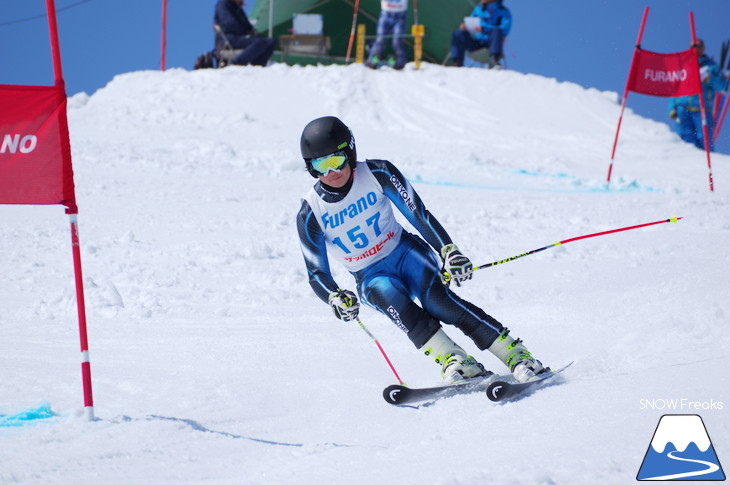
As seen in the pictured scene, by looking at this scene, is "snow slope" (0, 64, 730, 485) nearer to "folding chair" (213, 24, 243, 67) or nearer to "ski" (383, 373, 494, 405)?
"ski" (383, 373, 494, 405)

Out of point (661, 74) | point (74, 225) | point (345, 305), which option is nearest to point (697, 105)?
point (661, 74)

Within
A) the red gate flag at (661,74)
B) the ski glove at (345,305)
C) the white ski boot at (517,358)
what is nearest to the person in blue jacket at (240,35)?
the red gate flag at (661,74)

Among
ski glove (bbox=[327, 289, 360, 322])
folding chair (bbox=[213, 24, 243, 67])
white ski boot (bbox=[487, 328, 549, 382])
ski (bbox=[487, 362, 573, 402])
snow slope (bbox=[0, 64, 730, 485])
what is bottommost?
folding chair (bbox=[213, 24, 243, 67])

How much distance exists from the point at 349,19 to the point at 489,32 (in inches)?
257

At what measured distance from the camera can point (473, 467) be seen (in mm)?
2578

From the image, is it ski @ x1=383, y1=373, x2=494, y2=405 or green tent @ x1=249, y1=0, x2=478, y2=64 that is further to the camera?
green tent @ x1=249, y1=0, x2=478, y2=64

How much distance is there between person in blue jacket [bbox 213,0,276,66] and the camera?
17.5 meters

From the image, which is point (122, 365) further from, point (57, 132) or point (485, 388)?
point (485, 388)

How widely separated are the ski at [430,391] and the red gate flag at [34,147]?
194 centimetres

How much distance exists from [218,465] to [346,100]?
14.1 metres

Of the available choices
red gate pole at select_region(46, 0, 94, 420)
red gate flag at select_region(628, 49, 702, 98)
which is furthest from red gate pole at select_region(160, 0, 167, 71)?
red gate pole at select_region(46, 0, 94, 420)

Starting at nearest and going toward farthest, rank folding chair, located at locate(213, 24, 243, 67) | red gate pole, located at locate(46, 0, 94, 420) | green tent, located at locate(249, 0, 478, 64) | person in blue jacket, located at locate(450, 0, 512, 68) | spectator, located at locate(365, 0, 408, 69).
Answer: red gate pole, located at locate(46, 0, 94, 420)
person in blue jacket, located at locate(450, 0, 512, 68)
folding chair, located at locate(213, 24, 243, 67)
spectator, located at locate(365, 0, 408, 69)
green tent, located at locate(249, 0, 478, 64)

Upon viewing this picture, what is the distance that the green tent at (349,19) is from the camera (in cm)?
2262

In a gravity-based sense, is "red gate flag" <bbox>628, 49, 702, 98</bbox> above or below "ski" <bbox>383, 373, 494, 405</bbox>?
above
